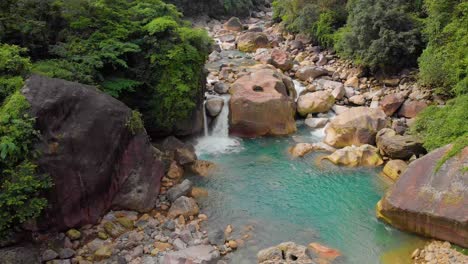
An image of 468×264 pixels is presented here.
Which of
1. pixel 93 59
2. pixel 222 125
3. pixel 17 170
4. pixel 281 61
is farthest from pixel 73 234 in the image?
pixel 281 61

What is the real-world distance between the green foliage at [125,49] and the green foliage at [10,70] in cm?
154

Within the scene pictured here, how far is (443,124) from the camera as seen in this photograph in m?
13.9

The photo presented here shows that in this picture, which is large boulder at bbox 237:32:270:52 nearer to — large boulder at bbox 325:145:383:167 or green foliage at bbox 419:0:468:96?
green foliage at bbox 419:0:468:96

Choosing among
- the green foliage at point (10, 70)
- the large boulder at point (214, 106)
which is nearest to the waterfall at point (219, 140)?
the large boulder at point (214, 106)

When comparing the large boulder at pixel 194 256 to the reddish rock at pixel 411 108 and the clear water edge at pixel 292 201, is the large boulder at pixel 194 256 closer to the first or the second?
the clear water edge at pixel 292 201

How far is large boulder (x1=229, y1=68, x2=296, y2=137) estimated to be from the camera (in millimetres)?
17578

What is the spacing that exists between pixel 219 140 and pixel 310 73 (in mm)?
9023

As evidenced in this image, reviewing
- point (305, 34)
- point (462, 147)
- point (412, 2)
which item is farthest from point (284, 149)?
point (305, 34)

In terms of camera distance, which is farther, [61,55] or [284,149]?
[284,149]

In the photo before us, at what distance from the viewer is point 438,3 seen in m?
16.5

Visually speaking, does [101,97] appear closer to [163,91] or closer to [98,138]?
[98,138]

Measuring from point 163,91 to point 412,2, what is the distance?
15.0 m

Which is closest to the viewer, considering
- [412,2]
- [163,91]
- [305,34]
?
[163,91]

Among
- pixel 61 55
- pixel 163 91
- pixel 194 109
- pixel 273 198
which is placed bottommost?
pixel 273 198
